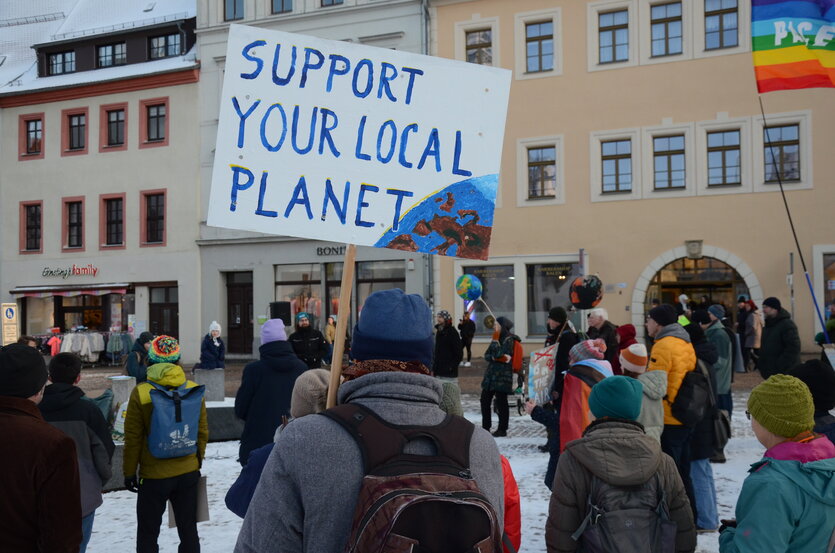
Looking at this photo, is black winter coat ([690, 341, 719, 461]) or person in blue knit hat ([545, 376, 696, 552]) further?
black winter coat ([690, 341, 719, 461])

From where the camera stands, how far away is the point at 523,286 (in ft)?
71.4

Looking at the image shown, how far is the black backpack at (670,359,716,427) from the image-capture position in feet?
17.7

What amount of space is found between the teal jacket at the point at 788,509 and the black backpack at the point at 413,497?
1265mm

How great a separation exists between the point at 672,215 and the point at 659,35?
5121 millimetres

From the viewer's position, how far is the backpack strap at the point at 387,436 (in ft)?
5.61

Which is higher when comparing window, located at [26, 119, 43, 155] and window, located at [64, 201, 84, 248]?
window, located at [26, 119, 43, 155]

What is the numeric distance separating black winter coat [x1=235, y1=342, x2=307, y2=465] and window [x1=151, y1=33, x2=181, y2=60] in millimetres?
24742

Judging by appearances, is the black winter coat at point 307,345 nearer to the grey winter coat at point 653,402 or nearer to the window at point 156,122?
the grey winter coat at point 653,402

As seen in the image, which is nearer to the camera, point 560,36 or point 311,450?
point 311,450

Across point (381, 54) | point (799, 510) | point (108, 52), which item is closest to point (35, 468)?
point (381, 54)

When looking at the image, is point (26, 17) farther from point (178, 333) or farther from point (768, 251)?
point (768, 251)

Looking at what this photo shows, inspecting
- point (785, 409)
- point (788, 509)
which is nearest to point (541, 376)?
point (785, 409)

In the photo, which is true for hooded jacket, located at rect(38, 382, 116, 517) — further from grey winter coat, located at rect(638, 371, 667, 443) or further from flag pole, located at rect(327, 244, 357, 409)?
grey winter coat, located at rect(638, 371, 667, 443)

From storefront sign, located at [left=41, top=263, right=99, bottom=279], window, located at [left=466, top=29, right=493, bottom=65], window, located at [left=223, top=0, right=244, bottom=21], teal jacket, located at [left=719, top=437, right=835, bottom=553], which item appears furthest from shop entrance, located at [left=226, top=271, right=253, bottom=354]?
teal jacket, located at [left=719, top=437, right=835, bottom=553]
